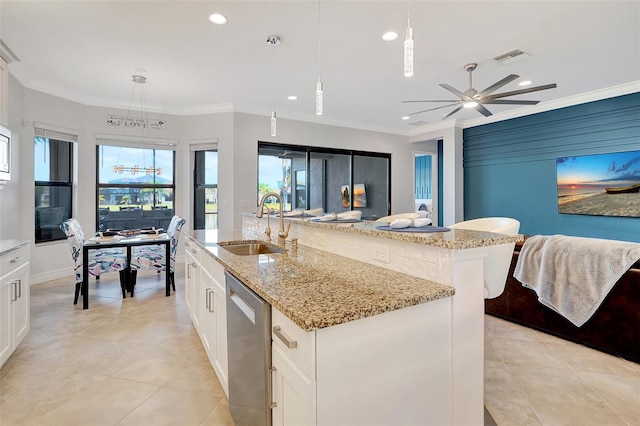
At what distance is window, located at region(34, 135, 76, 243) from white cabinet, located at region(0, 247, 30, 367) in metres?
2.74

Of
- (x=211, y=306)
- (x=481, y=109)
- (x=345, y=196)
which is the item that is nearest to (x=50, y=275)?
(x=211, y=306)

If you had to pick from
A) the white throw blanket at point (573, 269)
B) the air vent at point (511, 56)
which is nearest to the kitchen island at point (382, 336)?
the white throw blanket at point (573, 269)

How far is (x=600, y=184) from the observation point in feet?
16.2

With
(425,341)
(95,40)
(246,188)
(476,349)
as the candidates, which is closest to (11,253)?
(95,40)

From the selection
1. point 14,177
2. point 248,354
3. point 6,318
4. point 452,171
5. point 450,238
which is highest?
point 452,171

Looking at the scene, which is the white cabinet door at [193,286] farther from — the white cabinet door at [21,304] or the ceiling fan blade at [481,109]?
the ceiling fan blade at [481,109]

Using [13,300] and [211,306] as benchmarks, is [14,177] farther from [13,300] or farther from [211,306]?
[211,306]

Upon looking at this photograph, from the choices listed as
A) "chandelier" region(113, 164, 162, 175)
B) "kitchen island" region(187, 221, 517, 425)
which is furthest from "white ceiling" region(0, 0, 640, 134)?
"kitchen island" region(187, 221, 517, 425)

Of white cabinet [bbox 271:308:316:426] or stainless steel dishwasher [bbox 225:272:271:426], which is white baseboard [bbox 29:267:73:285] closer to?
stainless steel dishwasher [bbox 225:272:271:426]

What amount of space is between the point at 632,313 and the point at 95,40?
5.17 m

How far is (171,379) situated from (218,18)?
9.53ft

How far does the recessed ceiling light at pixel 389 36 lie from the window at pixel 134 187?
13.8 feet

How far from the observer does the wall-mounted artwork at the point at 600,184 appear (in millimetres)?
4645

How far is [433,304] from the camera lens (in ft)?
4.12
